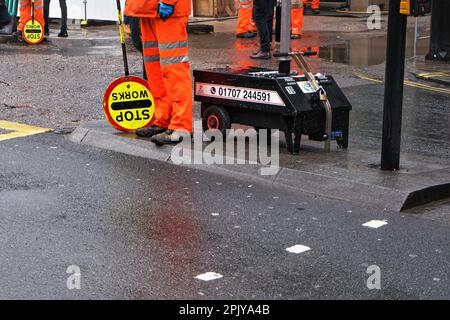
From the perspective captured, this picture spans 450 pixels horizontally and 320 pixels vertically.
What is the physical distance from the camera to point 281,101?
7.96 metres

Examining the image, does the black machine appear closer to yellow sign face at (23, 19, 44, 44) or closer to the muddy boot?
the muddy boot

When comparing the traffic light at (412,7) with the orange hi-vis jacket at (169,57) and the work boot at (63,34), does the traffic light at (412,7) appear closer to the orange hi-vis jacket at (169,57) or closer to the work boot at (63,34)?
the orange hi-vis jacket at (169,57)

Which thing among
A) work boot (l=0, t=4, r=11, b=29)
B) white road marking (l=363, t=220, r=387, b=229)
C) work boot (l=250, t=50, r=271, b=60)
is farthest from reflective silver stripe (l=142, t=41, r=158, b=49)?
work boot (l=0, t=4, r=11, b=29)

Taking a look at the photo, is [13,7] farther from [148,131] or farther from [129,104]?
[148,131]

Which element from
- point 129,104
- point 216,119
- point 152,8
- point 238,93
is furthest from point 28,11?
point 238,93

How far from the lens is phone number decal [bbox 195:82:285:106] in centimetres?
803

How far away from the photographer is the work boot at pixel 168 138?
28.2 ft

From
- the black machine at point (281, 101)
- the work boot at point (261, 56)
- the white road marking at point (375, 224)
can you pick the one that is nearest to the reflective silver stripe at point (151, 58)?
the black machine at point (281, 101)

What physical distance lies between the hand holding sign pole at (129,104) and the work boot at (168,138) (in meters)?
0.48

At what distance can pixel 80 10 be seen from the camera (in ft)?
69.4

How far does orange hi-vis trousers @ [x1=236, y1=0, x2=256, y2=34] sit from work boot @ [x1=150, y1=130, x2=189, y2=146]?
10126 mm

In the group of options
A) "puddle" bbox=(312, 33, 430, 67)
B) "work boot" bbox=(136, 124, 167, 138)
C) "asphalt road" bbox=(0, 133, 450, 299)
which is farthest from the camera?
"puddle" bbox=(312, 33, 430, 67)

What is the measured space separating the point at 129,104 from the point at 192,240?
322 cm
